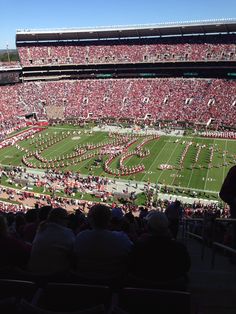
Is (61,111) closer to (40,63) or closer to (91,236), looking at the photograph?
(40,63)

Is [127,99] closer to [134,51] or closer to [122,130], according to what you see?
[122,130]

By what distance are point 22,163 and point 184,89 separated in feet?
108

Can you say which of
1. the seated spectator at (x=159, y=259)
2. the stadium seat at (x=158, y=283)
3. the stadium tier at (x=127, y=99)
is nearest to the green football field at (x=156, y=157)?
the stadium tier at (x=127, y=99)

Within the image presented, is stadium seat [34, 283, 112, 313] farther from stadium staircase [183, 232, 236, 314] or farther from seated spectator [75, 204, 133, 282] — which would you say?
stadium staircase [183, 232, 236, 314]

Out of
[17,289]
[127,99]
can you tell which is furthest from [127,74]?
[17,289]

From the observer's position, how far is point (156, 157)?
39.1 meters

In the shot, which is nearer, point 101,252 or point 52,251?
point 101,252

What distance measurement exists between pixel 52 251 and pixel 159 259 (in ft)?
4.00

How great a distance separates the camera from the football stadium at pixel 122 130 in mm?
10734

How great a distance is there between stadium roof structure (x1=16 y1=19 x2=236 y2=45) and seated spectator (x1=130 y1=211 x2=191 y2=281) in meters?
64.9

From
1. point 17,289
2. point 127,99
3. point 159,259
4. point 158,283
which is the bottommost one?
point 127,99

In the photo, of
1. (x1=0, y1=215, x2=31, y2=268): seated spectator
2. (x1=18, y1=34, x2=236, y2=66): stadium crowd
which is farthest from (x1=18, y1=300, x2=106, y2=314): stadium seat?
(x1=18, y1=34, x2=236, y2=66): stadium crowd

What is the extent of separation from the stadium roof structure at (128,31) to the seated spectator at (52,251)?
213 ft

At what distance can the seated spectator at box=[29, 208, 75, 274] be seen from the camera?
4.16 meters
